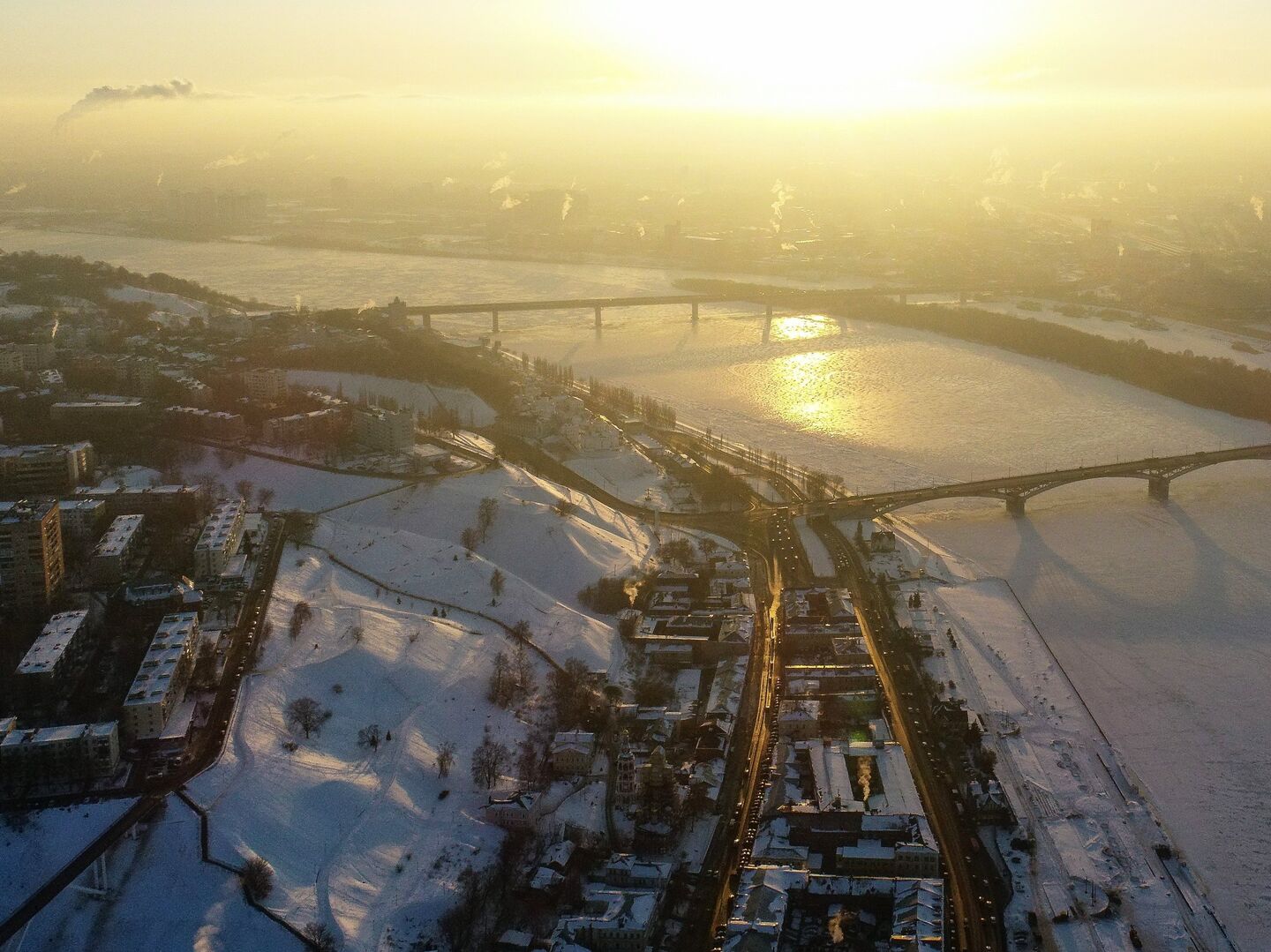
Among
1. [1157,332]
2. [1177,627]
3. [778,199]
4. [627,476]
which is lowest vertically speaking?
[778,199]

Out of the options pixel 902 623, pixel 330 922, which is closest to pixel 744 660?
pixel 902 623

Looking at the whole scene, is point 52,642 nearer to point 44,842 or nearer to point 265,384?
point 44,842

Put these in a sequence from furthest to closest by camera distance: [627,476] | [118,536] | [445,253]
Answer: [445,253] < [627,476] < [118,536]

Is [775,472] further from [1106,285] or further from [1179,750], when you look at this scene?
[1106,285]

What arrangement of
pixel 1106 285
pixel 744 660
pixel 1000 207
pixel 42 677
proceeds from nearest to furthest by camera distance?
pixel 42 677 → pixel 744 660 → pixel 1106 285 → pixel 1000 207

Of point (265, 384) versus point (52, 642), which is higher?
point (52, 642)

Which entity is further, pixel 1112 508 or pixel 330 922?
pixel 1112 508

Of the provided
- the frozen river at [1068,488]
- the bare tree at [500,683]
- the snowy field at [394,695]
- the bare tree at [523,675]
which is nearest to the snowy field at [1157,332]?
the frozen river at [1068,488]

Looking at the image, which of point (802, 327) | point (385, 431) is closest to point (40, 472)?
point (385, 431)
